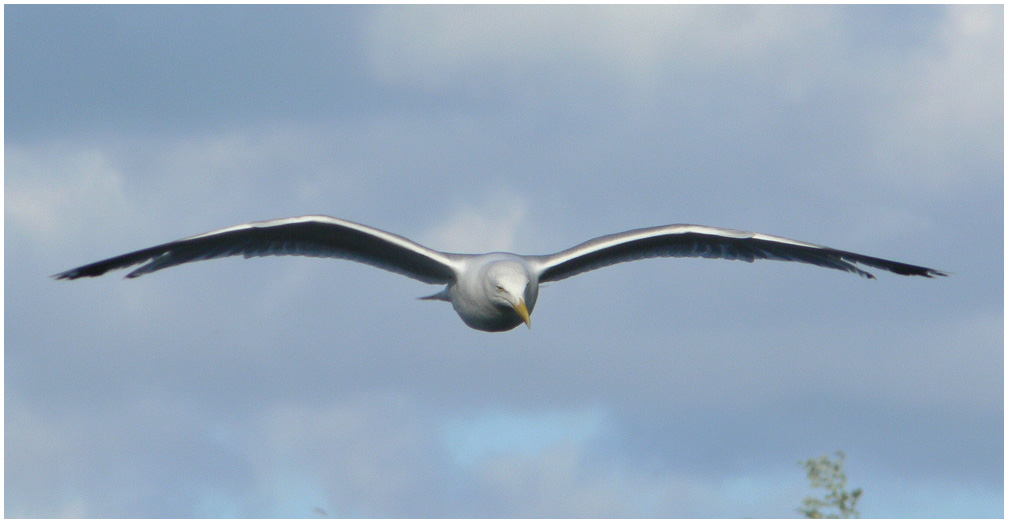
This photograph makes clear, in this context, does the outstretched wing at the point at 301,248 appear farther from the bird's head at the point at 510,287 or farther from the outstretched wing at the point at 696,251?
the outstretched wing at the point at 696,251

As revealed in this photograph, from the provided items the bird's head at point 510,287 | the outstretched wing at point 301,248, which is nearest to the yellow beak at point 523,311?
the bird's head at point 510,287

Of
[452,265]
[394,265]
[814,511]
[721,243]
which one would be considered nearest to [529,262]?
[452,265]

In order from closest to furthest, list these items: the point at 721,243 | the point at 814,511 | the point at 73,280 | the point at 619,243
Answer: the point at 814,511, the point at 73,280, the point at 619,243, the point at 721,243

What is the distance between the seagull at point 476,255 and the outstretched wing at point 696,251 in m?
0.02

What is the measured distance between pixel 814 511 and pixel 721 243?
933 centimetres

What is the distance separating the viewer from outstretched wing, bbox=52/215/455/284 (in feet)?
49.0

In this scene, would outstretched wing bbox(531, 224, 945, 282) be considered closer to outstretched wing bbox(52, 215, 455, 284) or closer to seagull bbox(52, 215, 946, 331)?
seagull bbox(52, 215, 946, 331)

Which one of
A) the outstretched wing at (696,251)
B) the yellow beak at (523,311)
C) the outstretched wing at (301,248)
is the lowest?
the yellow beak at (523,311)

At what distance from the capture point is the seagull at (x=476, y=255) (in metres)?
15.2

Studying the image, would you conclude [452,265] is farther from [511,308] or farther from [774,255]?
[774,255]

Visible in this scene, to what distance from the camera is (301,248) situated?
649 inches

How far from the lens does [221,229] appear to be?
14.8 m

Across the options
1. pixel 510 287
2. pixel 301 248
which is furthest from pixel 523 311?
pixel 301 248

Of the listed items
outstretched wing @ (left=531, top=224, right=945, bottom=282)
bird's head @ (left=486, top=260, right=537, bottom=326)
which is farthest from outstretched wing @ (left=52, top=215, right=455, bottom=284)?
outstretched wing @ (left=531, top=224, right=945, bottom=282)
